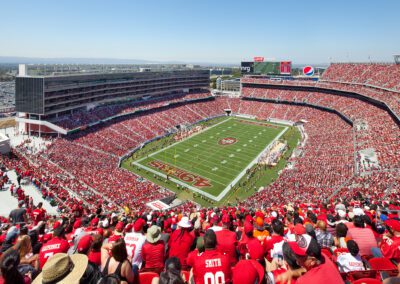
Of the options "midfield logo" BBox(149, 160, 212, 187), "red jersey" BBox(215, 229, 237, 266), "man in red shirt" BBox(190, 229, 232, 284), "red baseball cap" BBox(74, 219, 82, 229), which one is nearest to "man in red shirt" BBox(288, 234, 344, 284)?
"man in red shirt" BBox(190, 229, 232, 284)

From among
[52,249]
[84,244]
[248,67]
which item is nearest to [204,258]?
[84,244]

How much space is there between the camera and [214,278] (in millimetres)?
4023

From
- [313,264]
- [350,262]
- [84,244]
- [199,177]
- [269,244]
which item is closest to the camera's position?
[313,264]

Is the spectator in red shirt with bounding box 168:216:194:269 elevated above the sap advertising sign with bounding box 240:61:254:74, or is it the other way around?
the sap advertising sign with bounding box 240:61:254:74

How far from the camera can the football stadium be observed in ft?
15.0

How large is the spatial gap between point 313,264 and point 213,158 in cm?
3389

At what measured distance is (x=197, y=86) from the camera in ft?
244

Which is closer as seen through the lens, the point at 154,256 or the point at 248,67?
the point at 154,256

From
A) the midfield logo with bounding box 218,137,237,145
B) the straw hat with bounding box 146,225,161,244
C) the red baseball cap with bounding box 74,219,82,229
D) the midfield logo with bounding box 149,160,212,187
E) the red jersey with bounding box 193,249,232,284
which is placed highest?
the red jersey with bounding box 193,249,232,284

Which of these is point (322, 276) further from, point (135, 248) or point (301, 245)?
point (135, 248)

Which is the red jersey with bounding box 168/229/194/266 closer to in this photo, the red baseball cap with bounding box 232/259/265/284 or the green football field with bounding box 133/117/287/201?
the red baseball cap with bounding box 232/259/265/284

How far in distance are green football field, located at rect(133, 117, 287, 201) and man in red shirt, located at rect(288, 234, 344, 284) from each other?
76.9 ft

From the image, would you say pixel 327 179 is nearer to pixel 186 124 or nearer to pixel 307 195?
pixel 307 195

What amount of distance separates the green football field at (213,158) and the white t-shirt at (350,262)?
2227cm
